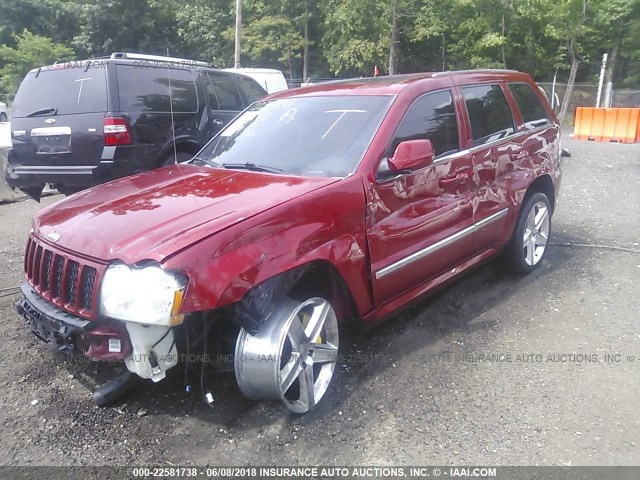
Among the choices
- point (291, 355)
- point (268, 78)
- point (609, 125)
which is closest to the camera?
point (291, 355)

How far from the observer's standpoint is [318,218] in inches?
117

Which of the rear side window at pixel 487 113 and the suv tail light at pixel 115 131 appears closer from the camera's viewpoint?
the rear side window at pixel 487 113

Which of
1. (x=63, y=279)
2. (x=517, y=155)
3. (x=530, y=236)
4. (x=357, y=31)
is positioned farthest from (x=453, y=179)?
(x=357, y=31)

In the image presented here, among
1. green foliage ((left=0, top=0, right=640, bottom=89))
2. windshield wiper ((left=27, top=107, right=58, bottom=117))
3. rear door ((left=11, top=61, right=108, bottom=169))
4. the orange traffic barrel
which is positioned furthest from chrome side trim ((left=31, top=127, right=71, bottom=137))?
green foliage ((left=0, top=0, right=640, bottom=89))

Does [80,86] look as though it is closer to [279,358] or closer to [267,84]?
[279,358]

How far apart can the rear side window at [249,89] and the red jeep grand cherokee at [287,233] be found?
4178 millimetres

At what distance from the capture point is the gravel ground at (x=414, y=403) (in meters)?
2.72

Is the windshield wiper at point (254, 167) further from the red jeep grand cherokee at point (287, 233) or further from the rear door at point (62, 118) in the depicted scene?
the rear door at point (62, 118)

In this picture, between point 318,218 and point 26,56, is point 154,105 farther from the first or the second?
point 26,56

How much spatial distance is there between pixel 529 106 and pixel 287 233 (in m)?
3.35

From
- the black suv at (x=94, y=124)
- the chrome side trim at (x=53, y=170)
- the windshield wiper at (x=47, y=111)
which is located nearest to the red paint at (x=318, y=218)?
the black suv at (x=94, y=124)

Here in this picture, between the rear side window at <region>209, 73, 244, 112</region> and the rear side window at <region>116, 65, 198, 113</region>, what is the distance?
46 cm

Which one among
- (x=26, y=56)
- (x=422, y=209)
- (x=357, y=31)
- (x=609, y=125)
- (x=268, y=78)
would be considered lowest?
(x=609, y=125)

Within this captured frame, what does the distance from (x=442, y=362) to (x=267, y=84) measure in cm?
961
